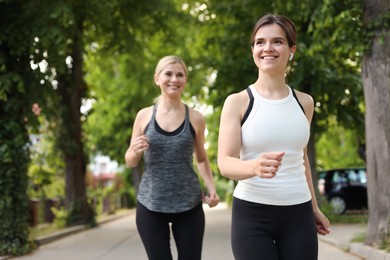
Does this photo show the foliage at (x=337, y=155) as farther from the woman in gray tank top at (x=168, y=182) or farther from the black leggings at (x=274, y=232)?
the black leggings at (x=274, y=232)

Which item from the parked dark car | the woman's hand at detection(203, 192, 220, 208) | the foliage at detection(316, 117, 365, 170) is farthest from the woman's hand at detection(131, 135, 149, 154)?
the foliage at detection(316, 117, 365, 170)

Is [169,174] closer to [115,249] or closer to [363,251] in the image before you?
[363,251]

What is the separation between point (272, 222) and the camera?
2795 millimetres

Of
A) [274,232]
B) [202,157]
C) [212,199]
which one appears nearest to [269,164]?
[274,232]

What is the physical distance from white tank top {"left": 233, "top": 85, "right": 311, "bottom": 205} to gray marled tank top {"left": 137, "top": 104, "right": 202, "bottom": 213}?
1317 millimetres

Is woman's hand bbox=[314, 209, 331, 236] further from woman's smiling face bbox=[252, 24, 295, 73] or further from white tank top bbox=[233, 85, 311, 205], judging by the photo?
woman's smiling face bbox=[252, 24, 295, 73]

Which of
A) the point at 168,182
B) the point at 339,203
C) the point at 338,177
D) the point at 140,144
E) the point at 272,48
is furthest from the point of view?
the point at 338,177

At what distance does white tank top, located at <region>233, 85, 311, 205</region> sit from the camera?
9.09ft

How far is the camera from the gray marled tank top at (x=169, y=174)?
13.6 ft

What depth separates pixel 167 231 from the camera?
4180mm

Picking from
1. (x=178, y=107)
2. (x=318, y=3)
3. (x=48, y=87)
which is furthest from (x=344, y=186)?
(x=178, y=107)

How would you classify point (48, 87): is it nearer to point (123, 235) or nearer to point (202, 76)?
point (123, 235)

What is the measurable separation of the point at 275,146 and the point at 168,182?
4.95ft

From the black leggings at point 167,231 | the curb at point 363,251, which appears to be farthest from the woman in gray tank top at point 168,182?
the curb at point 363,251
